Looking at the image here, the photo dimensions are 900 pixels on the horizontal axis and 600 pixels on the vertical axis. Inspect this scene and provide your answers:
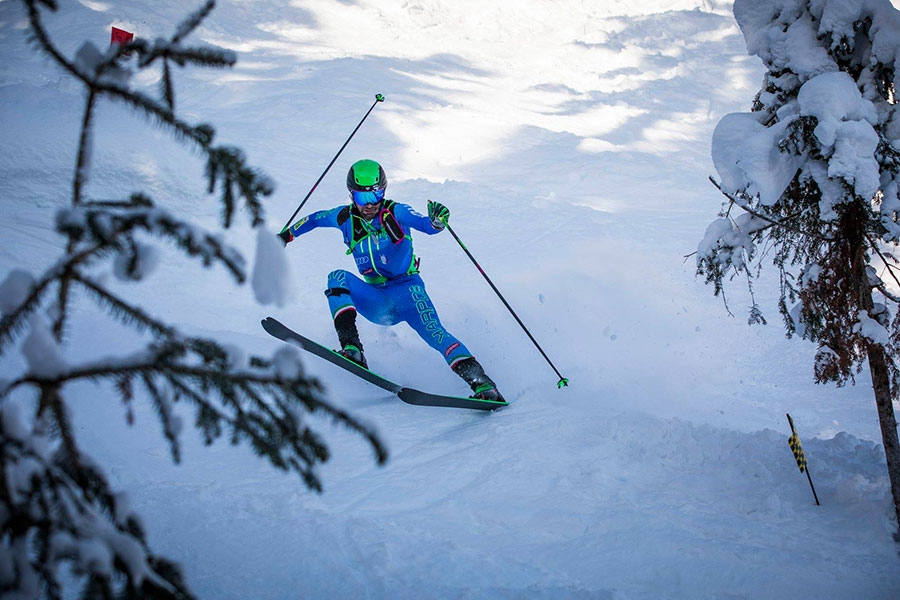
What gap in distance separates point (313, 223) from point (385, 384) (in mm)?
2276

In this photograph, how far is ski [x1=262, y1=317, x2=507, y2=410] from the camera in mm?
5844

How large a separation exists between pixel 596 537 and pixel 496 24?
29589mm

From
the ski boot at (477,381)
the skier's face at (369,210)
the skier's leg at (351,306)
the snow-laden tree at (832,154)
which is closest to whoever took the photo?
the snow-laden tree at (832,154)

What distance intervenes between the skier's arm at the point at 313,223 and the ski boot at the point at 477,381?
229 centimetres

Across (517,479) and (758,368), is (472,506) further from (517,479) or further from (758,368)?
(758,368)

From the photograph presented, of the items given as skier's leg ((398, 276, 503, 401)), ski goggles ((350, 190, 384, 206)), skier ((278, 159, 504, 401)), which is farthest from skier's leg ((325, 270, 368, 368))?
ski goggles ((350, 190, 384, 206))

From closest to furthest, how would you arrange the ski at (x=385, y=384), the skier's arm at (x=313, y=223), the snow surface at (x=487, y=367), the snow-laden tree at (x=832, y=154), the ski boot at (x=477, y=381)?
1. the snow surface at (x=487, y=367)
2. the snow-laden tree at (x=832, y=154)
3. the ski at (x=385, y=384)
4. the ski boot at (x=477, y=381)
5. the skier's arm at (x=313, y=223)

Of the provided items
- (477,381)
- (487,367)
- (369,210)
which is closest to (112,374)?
(477,381)

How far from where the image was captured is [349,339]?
6.46 m

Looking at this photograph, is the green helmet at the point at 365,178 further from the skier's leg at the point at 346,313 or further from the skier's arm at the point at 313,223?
the skier's leg at the point at 346,313

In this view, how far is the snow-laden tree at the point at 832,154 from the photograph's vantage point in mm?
4078

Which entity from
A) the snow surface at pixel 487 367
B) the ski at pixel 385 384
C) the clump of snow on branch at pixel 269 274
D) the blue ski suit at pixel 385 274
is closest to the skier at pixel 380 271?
the blue ski suit at pixel 385 274

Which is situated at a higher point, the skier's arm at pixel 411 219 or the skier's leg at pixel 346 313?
the skier's arm at pixel 411 219

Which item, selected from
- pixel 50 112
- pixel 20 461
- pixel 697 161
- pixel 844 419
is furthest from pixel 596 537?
pixel 697 161
